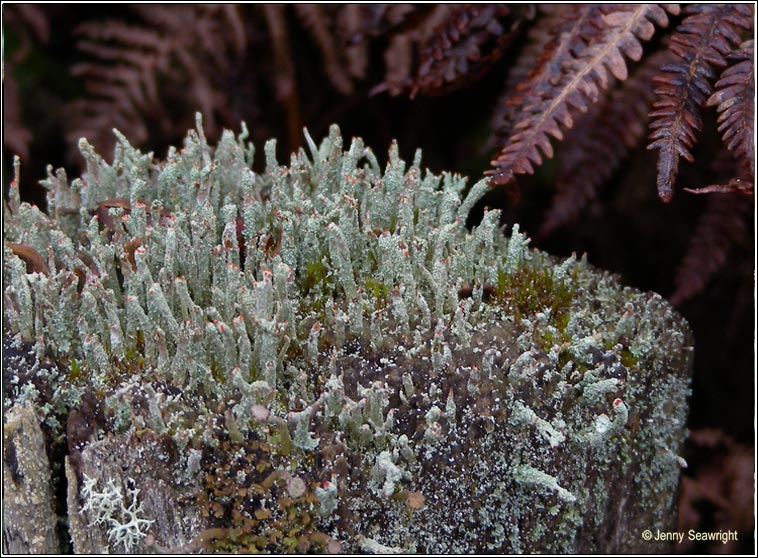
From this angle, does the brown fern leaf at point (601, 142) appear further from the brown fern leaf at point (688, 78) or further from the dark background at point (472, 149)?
the brown fern leaf at point (688, 78)

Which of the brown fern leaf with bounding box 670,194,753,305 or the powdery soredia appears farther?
the brown fern leaf with bounding box 670,194,753,305

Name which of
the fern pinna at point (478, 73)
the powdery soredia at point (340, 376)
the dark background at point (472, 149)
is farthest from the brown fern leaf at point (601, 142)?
the powdery soredia at point (340, 376)

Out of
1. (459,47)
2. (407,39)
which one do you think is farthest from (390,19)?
(407,39)

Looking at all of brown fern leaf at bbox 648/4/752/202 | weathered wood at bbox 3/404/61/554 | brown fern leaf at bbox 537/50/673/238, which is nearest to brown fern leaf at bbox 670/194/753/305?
brown fern leaf at bbox 537/50/673/238

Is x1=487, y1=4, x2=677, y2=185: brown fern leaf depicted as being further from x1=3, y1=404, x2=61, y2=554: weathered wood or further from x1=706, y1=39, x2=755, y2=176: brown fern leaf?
x1=3, y1=404, x2=61, y2=554: weathered wood

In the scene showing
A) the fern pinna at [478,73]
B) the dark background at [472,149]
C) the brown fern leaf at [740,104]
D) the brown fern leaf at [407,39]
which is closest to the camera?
the brown fern leaf at [740,104]

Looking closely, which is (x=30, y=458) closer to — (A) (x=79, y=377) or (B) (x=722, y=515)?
→ (A) (x=79, y=377)

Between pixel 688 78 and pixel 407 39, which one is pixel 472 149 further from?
pixel 688 78
